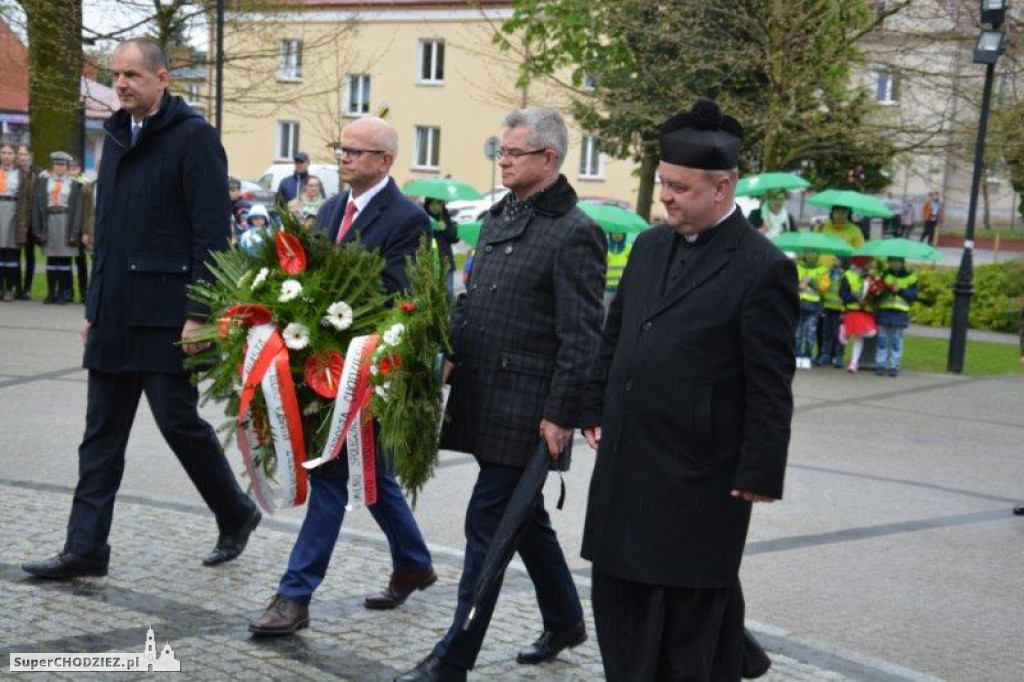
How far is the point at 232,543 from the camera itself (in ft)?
23.5

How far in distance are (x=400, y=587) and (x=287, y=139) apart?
2146 inches

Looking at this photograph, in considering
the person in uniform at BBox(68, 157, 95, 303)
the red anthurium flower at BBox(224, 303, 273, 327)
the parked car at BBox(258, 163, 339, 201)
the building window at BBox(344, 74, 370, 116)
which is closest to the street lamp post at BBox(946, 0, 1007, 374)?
the person in uniform at BBox(68, 157, 95, 303)

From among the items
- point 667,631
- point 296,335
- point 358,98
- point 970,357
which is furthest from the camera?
point 358,98

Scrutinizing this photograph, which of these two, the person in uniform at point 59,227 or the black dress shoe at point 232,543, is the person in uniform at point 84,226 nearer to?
the person in uniform at point 59,227

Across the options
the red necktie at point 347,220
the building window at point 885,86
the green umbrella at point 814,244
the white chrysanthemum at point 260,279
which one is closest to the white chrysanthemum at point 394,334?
the white chrysanthemum at point 260,279

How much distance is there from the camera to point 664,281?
4.79m

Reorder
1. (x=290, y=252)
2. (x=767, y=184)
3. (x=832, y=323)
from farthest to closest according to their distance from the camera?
(x=767, y=184) → (x=832, y=323) → (x=290, y=252)

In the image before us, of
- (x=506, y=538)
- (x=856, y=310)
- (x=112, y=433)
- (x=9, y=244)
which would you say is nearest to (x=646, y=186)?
(x=856, y=310)

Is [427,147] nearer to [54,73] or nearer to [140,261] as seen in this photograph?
[54,73]

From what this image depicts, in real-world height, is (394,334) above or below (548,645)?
above

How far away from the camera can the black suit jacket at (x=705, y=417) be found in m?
4.55

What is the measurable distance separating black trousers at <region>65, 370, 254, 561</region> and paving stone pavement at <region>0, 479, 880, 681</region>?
0.25 m

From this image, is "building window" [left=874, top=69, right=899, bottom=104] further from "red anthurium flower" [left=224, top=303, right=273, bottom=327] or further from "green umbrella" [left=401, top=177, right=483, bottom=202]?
"red anthurium flower" [left=224, top=303, right=273, bottom=327]

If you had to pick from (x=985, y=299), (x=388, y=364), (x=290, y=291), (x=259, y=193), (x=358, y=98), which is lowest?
(x=985, y=299)
